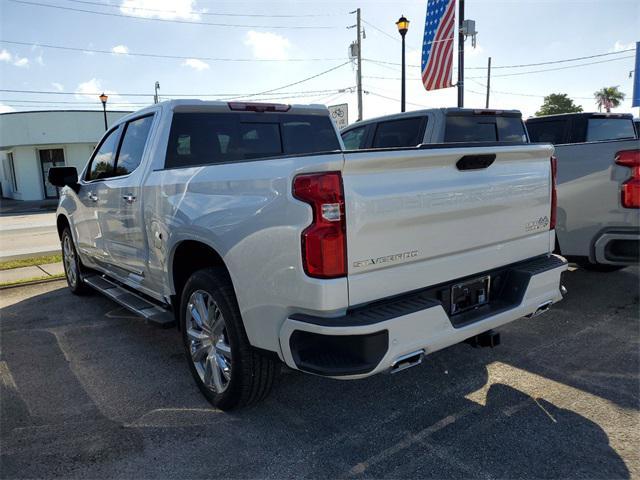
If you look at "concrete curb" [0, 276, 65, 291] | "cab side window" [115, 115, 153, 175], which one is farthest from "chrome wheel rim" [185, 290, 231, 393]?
"concrete curb" [0, 276, 65, 291]

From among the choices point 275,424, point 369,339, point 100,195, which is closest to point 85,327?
point 100,195

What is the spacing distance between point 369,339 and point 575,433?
1429 millimetres

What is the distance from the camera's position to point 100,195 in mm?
4785

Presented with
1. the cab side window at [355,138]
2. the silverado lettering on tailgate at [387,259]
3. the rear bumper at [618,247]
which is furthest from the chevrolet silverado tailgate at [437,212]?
the cab side window at [355,138]

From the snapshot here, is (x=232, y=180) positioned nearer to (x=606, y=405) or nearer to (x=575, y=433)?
(x=575, y=433)

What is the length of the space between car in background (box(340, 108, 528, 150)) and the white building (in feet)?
91.5

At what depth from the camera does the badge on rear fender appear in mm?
3295

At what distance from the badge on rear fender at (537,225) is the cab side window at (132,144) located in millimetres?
2991

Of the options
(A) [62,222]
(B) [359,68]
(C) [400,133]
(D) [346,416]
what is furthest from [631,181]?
(B) [359,68]

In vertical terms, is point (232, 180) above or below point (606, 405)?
above

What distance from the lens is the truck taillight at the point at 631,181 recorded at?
438 centimetres

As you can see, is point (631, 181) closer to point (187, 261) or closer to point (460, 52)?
point (187, 261)

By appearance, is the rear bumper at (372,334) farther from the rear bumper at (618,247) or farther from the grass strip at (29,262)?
the grass strip at (29,262)

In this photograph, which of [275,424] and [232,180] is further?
[275,424]
